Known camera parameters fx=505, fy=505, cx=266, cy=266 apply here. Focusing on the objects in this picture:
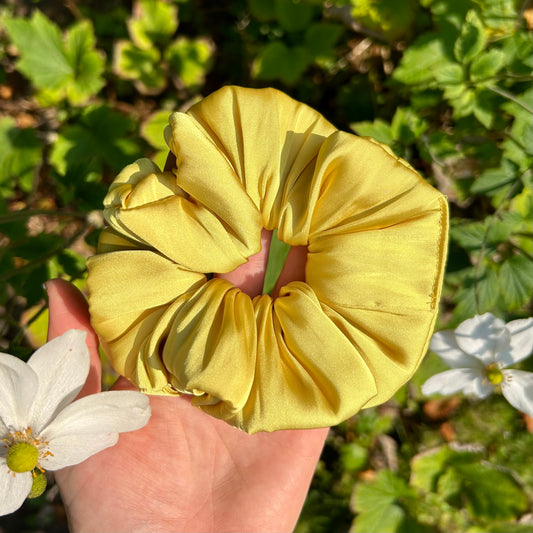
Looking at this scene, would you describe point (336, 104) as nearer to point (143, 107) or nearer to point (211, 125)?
point (143, 107)

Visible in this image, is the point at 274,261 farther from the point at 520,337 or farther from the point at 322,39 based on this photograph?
the point at 322,39

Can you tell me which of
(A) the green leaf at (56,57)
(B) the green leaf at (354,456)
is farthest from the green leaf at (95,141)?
(B) the green leaf at (354,456)

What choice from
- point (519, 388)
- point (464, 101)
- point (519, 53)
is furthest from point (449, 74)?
point (519, 388)

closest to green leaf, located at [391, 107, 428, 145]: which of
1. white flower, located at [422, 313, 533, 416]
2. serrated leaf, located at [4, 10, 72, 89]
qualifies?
white flower, located at [422, 313, 533, 416]

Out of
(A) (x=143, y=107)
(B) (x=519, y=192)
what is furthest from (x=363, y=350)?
(A) (x=143, y=107)

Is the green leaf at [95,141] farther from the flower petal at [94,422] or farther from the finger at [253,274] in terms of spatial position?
the flower petal at [94,422]
